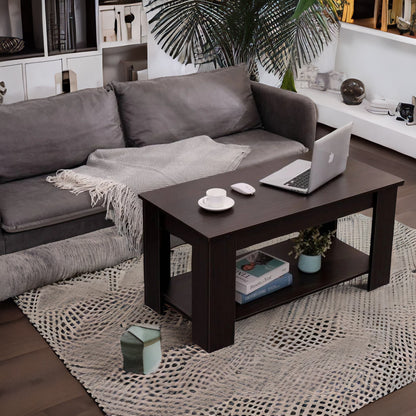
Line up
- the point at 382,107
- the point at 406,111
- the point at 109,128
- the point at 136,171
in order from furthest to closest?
1. the point at 382,107
2. the point at 406,111
3. the point at 109,128
4. the point at 136,171

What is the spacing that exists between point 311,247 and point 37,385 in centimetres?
123

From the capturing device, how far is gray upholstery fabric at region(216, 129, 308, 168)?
3867 mm

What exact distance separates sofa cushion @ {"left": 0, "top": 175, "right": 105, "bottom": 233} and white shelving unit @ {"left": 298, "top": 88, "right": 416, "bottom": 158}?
7.86ft

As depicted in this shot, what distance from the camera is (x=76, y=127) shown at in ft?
11.9

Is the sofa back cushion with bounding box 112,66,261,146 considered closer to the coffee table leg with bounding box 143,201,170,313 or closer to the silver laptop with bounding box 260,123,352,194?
the silver laptop with bounding box 260,123,352,194

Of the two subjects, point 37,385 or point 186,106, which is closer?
point 37,385

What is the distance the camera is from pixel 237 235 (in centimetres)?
265

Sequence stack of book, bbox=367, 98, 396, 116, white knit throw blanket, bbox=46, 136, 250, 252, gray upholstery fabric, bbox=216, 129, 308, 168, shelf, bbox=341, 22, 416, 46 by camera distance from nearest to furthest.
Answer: white knit throw blanket, bbox=46, 136, 250, 252
gray upholstery fabric, bbox=216, 129, 308, 168
shelf, bbox=341, 22, 416, 46
stack of book, bbox=367, 98, 396, 116

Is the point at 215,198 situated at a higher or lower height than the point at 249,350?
higher

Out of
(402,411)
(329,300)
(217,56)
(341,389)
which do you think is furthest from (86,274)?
(217,56)

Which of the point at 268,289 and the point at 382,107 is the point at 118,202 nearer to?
the point at 268,289

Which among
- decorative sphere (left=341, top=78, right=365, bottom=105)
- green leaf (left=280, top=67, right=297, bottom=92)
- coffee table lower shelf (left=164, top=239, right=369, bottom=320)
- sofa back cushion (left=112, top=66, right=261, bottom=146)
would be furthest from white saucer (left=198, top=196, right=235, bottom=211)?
decorative sphere (left=341, top=78, right=365, bottom=105)

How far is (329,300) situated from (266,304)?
40 centimetres

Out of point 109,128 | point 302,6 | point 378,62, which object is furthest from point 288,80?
point 109,128
